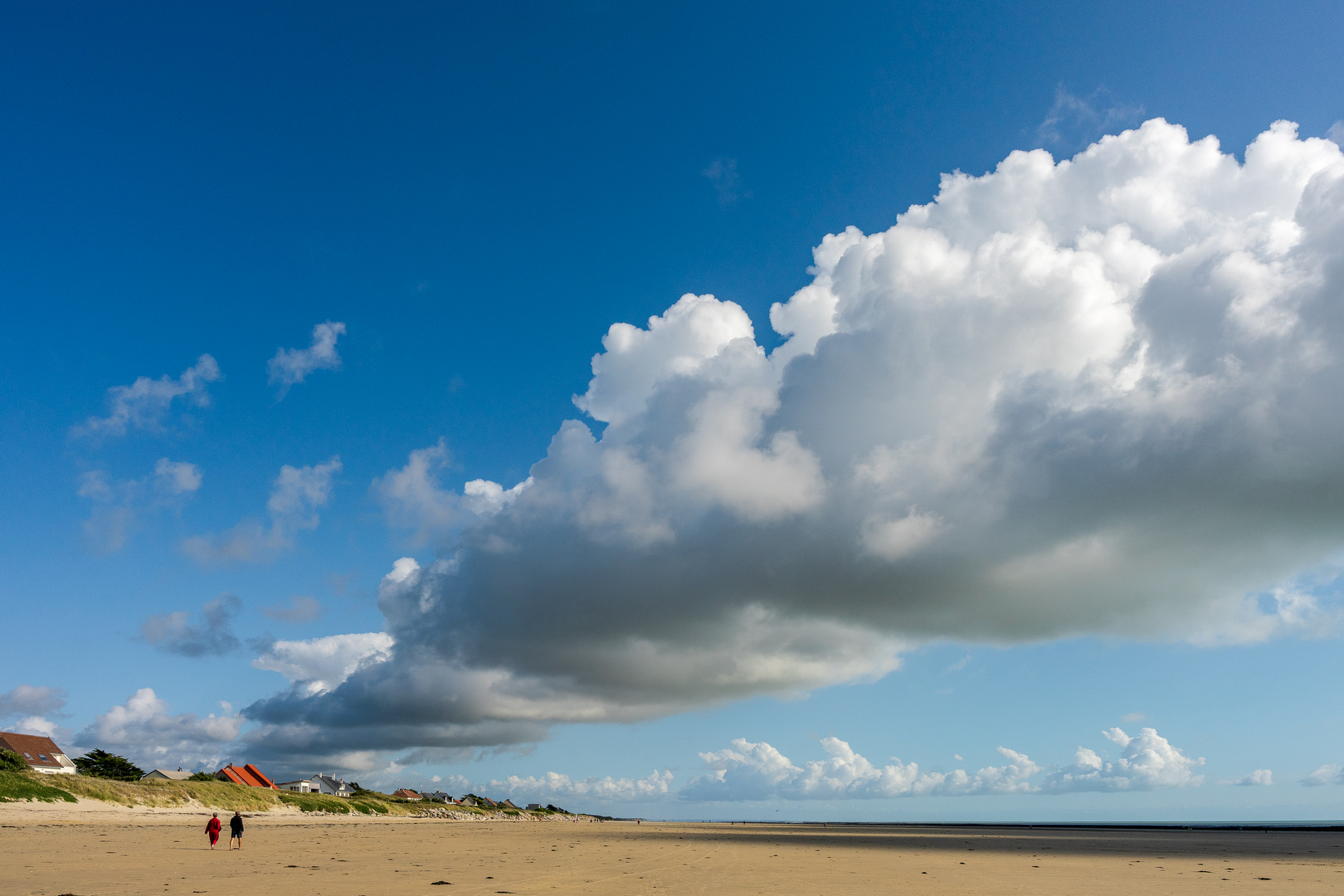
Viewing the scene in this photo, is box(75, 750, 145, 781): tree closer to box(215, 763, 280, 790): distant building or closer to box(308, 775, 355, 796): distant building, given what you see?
box(215, 763, 280, 790): distant building

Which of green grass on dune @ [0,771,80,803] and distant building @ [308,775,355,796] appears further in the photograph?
distant building @ [308,775,355,796]

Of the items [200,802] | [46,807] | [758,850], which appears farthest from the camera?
[200,802]

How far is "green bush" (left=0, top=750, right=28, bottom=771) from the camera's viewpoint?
82688mm

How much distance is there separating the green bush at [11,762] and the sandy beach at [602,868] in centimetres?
4117

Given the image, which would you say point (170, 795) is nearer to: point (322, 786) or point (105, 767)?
point (105, 767)

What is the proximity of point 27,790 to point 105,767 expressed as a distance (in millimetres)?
68579

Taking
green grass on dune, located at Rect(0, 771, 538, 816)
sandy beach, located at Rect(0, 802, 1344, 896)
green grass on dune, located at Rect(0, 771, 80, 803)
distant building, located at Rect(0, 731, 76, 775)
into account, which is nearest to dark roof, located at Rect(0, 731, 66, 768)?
distant building, located at Rect(0, 731, 76, 775)

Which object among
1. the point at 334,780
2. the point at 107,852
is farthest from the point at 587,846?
the point at 334,780

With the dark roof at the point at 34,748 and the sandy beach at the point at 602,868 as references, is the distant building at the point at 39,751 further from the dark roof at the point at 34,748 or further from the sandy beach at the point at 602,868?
the sandy beach at the point at 602,868

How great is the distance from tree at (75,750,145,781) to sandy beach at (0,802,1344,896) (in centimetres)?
8786

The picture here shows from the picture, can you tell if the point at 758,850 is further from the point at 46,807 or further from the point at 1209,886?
the point at 46,807

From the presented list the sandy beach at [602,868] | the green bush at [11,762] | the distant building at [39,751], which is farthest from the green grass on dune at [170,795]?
the distant building at [39,751]

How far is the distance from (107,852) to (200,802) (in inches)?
2819

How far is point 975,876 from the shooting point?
29.2 metres
